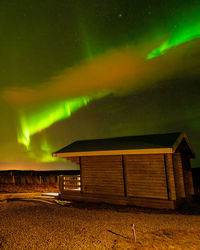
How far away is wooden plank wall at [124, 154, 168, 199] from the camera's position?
1068cm

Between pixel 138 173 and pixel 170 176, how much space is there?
1746mm

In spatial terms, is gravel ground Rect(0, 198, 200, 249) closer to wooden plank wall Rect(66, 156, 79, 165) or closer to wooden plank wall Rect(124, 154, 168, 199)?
wooden plank wall Rect(124, 154, 168, 199)

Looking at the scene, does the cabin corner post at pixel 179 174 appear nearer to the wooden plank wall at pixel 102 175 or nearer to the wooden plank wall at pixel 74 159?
the wooden plank wall at pixel 102 175

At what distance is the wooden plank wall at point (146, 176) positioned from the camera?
10680 millimetres

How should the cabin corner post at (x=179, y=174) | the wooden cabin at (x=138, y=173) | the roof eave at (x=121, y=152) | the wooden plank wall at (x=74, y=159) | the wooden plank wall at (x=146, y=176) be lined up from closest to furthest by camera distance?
the roof eave at (x=121, y=152), the wooden cabin at (x=138, y=173), the wooden plank wall at (x=146, y=176), the cabin corner post at (x=179, y=174), the wooden plank wall at (x=74, y=159)

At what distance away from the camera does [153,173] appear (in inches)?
429

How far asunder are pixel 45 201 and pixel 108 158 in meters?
4.94

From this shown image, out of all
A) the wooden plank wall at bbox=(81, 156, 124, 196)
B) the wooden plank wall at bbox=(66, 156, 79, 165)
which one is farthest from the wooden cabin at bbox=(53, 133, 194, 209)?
the wooden plank wall at bbox=(66, 156, 79, 165)

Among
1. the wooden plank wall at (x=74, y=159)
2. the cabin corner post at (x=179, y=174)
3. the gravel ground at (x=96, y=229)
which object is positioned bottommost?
the gravel ground at (x=96, y=229)

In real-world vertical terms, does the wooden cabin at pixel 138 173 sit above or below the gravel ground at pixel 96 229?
above

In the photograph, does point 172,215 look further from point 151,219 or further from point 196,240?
point 196,240

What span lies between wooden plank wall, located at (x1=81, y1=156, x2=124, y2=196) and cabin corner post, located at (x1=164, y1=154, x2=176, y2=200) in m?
2.67

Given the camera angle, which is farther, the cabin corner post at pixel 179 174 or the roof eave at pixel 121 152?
the cabin corner post at pixel 179 174

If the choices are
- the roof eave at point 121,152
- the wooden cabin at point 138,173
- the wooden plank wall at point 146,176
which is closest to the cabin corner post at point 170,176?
the wooden cabin at point 138,173
